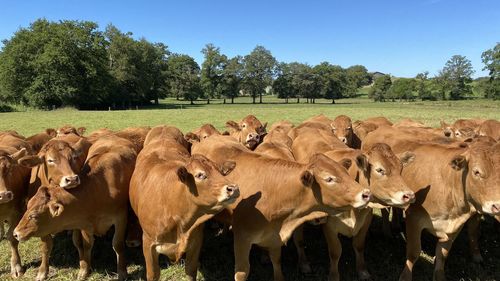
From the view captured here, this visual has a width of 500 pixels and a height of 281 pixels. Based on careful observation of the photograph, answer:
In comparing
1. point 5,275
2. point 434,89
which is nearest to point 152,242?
point 5,275

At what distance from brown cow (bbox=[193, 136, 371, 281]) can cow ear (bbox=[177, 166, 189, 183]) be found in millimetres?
970

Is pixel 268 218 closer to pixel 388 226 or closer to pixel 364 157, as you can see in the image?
pixel 364 157

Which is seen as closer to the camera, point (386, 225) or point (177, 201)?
point (177, 201)

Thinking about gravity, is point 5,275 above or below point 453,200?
below

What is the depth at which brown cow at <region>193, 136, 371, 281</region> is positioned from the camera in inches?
181

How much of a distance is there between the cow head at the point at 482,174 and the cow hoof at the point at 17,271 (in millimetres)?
6578

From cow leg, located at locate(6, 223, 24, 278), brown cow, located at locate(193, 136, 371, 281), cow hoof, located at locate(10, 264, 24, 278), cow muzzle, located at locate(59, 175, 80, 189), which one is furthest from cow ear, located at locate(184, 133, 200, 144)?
cow hoof, located at locate(10, 264, 24, 278)

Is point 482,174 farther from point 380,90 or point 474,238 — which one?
point 380,90

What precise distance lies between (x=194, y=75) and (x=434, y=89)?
64666mm

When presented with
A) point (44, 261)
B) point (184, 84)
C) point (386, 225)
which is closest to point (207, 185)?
point (44, 261)

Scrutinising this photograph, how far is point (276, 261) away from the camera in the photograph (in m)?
5.39

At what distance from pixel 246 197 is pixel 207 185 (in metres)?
0.90

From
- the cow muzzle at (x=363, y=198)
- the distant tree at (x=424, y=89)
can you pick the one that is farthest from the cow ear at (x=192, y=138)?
the distant tree at (x=424, y=89)

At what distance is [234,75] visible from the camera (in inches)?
3792
